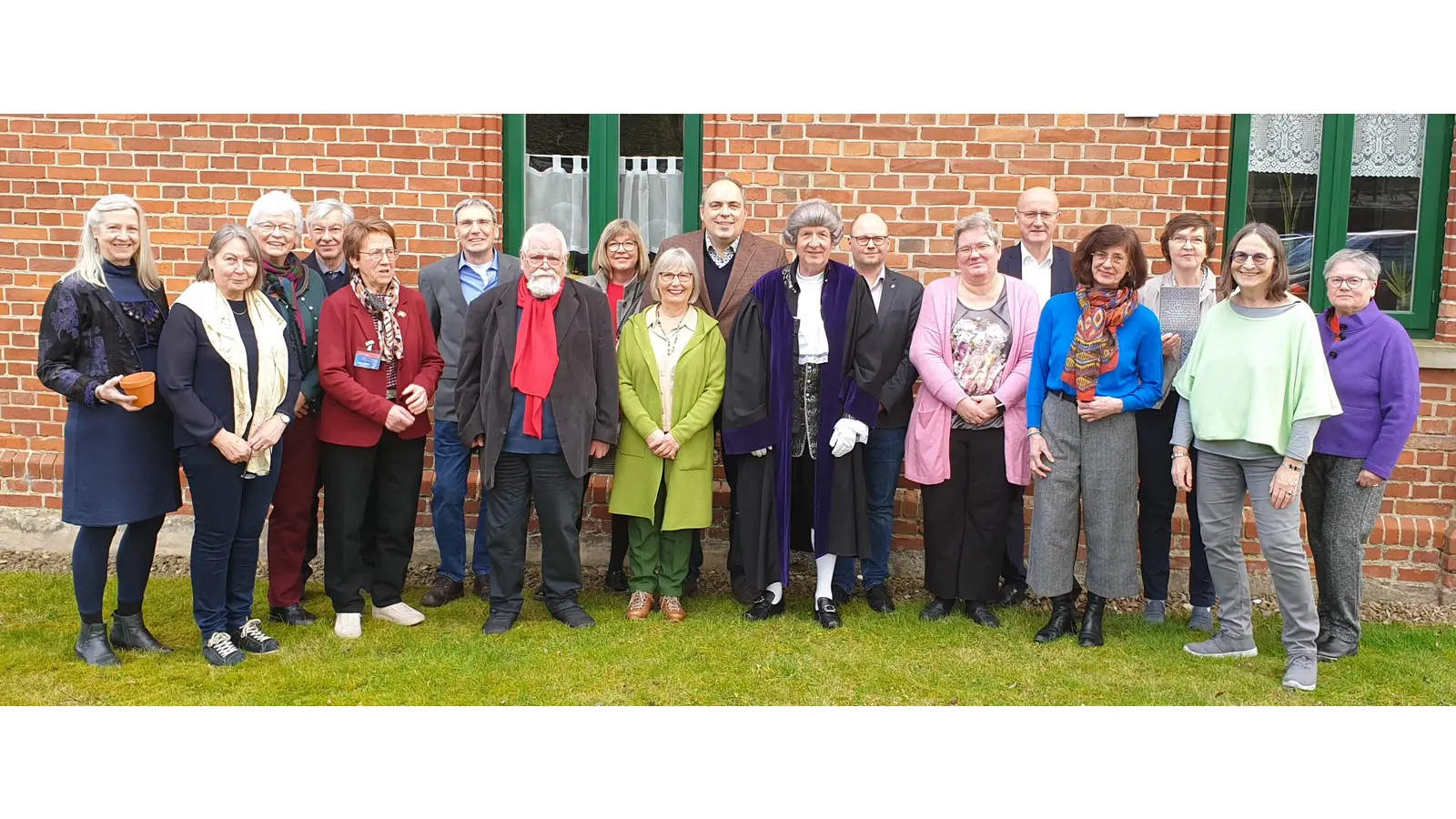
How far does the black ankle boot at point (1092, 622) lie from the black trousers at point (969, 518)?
1.51 feet

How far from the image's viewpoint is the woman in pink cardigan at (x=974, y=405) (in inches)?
206

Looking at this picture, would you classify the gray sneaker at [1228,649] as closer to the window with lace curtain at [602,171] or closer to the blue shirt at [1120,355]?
the blue shirt at [1120,355]

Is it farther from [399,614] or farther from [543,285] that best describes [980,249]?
[399,614]

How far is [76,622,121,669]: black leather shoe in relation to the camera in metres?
4.77

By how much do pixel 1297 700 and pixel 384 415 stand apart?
4.19m

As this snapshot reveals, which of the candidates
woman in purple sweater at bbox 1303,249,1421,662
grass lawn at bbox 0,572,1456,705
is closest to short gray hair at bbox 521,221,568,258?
grass lawn at bbox 0,572,1456,705

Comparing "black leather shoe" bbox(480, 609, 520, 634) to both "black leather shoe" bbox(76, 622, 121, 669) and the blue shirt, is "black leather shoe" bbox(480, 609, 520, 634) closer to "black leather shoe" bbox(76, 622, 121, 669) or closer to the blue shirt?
"black leather shoe" bbox(76, 622, 121, 669)

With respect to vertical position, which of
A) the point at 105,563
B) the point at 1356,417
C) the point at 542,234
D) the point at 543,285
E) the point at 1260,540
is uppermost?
the point at 542,234

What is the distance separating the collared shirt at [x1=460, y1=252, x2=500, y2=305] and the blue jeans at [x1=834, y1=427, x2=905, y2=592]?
6.97 ft

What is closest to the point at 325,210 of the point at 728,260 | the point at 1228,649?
the point at 728,260

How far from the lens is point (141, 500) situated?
467cm

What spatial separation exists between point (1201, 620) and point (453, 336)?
4.07 m

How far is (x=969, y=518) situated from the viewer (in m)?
5.38

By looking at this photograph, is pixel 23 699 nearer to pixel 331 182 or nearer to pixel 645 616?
pixel 645 616
